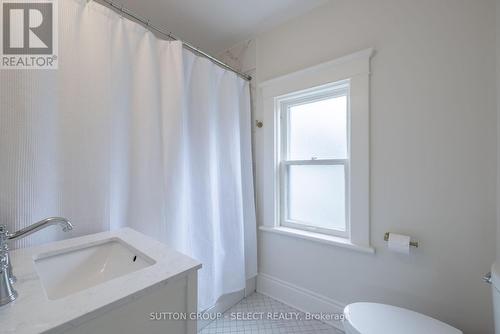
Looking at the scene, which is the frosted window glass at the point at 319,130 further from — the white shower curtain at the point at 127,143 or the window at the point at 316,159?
the white shower curtain at the point at 127,143

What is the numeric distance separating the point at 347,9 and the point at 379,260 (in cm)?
169

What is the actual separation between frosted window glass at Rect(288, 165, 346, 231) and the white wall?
0.22 m

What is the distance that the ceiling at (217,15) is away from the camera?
1.53 meters

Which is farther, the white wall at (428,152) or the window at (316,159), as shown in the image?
the window at (316,159)

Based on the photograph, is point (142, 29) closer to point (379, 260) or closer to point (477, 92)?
point (477, 92)

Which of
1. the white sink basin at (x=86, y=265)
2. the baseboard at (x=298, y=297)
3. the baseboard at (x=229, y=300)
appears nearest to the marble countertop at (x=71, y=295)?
the white sink basin at (x=86, y=265)

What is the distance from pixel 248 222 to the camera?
189cm

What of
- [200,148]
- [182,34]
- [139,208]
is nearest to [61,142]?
[139,208]

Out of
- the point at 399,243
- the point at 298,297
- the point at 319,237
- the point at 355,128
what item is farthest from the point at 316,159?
the point at 298,297

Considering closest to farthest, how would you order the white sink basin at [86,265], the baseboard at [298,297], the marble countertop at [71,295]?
1. the marble countertop at [71,295]
2. the white sink basin at [86,265]
3. the baseboard at [298,297]

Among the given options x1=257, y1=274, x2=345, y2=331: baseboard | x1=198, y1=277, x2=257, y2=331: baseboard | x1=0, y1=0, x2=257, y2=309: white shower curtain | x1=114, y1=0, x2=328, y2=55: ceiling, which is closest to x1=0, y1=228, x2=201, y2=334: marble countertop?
x1=0, y1=0, x2=257, y2=309: white shower curtain

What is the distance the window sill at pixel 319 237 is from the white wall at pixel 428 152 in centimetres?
6

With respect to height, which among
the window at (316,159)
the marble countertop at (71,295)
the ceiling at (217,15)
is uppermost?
the ceiling at (217,15)

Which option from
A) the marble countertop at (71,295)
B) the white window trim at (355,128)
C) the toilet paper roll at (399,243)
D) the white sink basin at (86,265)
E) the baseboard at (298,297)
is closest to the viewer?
the marble countertop at (71,295)
